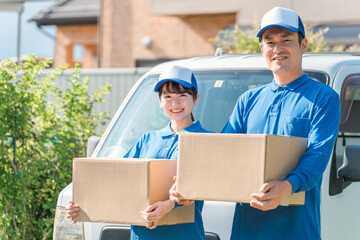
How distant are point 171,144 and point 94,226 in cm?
85

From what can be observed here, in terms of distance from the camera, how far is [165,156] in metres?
3.43

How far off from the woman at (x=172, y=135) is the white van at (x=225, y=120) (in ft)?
1.20

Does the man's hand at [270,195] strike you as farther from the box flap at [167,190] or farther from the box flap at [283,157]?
the box flap at [167,190]

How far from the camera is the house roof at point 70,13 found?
866 inches

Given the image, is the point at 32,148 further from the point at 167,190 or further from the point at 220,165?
the point at 220,165

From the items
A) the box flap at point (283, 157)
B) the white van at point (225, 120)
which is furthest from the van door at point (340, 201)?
the box flap at point (283, 157)

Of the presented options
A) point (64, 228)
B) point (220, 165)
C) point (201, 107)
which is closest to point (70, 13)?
point (201, 107)

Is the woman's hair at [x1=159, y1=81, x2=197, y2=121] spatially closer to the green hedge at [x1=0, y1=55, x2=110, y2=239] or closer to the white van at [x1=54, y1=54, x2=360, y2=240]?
the white van at [x1=54, y1=54, x2=360, y2=240]

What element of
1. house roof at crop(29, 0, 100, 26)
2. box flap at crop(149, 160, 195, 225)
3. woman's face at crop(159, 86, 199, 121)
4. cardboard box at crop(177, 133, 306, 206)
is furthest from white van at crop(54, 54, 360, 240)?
house roof at crop(29, 0, 100, 26)

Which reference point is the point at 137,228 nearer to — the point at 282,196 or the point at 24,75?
the point at 282,196

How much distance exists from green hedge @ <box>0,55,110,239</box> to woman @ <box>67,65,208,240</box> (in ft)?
6.51

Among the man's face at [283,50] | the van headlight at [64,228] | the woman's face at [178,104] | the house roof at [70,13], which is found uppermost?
the house roof at [70,13]

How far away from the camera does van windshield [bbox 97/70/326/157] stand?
4.38 metres

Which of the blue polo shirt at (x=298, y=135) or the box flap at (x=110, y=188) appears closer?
the blue polo shirt at (x=298, y=135)
